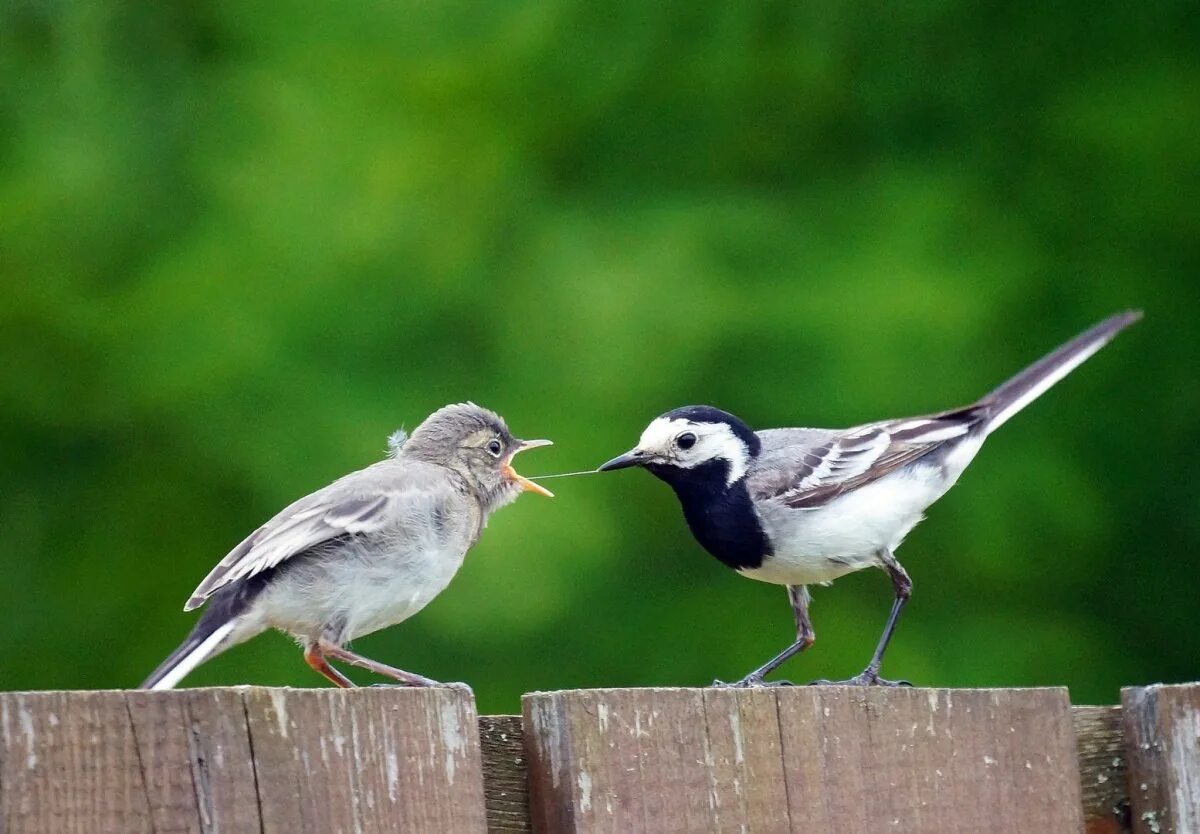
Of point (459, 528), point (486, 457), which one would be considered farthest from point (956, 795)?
point (486, 457)

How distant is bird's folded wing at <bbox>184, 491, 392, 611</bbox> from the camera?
460 centimetres

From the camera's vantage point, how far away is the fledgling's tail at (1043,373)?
20.6ft

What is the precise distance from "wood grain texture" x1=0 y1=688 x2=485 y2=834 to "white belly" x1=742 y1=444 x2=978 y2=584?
11.0 ft

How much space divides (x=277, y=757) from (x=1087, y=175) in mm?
7682

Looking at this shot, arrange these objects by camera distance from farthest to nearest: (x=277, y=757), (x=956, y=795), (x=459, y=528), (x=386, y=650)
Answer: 1. (x=386, y=650)
2. (x=459, y=528)
3. (x=956, y=795)
4. (x=277, y=757)

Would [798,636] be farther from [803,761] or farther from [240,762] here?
[240,762]

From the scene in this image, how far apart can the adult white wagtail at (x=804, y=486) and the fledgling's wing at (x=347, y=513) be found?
778 mm

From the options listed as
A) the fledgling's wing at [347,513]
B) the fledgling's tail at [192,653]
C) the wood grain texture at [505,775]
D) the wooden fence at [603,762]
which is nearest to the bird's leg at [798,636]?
the fledgling's wing at [347,513]

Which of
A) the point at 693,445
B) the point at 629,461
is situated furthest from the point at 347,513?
the point at 693,445

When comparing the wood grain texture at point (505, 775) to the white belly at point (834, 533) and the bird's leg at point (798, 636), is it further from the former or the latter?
the white belly at point (834, 533)

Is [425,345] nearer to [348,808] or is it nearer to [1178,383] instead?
[1178,383]

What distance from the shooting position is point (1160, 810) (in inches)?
149

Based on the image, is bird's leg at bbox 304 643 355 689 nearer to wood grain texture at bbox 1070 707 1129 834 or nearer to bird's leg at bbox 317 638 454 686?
bird's leg at bbox 317 638 454 686

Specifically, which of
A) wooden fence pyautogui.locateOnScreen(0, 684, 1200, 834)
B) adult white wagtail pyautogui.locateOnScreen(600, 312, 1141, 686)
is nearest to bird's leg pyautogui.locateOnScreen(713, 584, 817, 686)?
adult white wagtail pyautogui.locateOnScreen(600, 312, 1141, 686)
